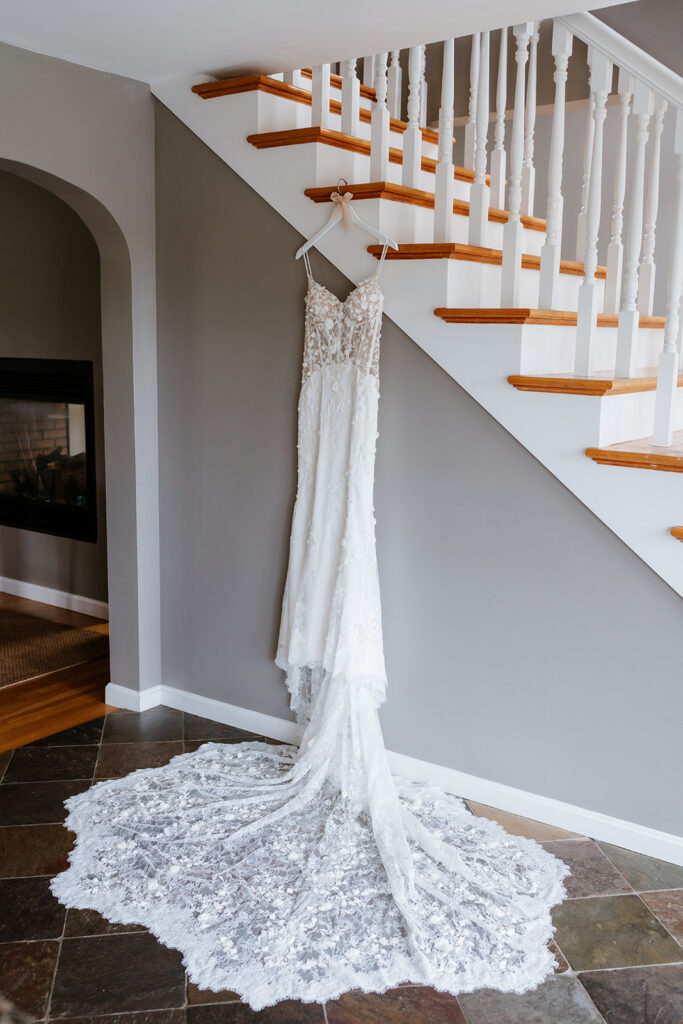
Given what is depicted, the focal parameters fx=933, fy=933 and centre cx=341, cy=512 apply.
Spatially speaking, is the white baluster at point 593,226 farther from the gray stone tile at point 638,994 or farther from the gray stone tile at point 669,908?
the gray stone tile at point 638,994

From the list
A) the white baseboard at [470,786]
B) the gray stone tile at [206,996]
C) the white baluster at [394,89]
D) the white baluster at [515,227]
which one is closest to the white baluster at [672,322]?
the white baluster at [515,227]

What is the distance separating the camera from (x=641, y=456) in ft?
8.42

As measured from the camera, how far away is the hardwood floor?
362cm

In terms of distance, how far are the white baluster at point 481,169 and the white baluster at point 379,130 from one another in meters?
0.30

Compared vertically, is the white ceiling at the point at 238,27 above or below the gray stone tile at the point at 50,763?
above

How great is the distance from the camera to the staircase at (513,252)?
8.57 ft

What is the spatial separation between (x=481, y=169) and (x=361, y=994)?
2.31 metres

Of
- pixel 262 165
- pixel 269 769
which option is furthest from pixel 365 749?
pixel 262 165

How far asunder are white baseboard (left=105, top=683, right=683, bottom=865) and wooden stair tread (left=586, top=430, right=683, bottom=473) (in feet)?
3.58

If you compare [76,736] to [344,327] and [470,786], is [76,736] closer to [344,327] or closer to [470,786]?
[470,786]

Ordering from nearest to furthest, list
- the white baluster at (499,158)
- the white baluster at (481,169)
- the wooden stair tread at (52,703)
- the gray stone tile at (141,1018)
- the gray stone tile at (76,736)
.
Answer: the gray stone tile at (141,1018), the white baluster at (481,169), the white baluster at (499,158), the gray stone tile at (76,736), the wooden stair tread at (52,703)

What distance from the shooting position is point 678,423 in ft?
10.4

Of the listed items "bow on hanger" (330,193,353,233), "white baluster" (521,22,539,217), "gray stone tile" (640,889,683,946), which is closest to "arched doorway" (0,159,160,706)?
"bow on hanger" (330,193,353,233)

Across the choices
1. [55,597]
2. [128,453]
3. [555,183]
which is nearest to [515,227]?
[555,183]
